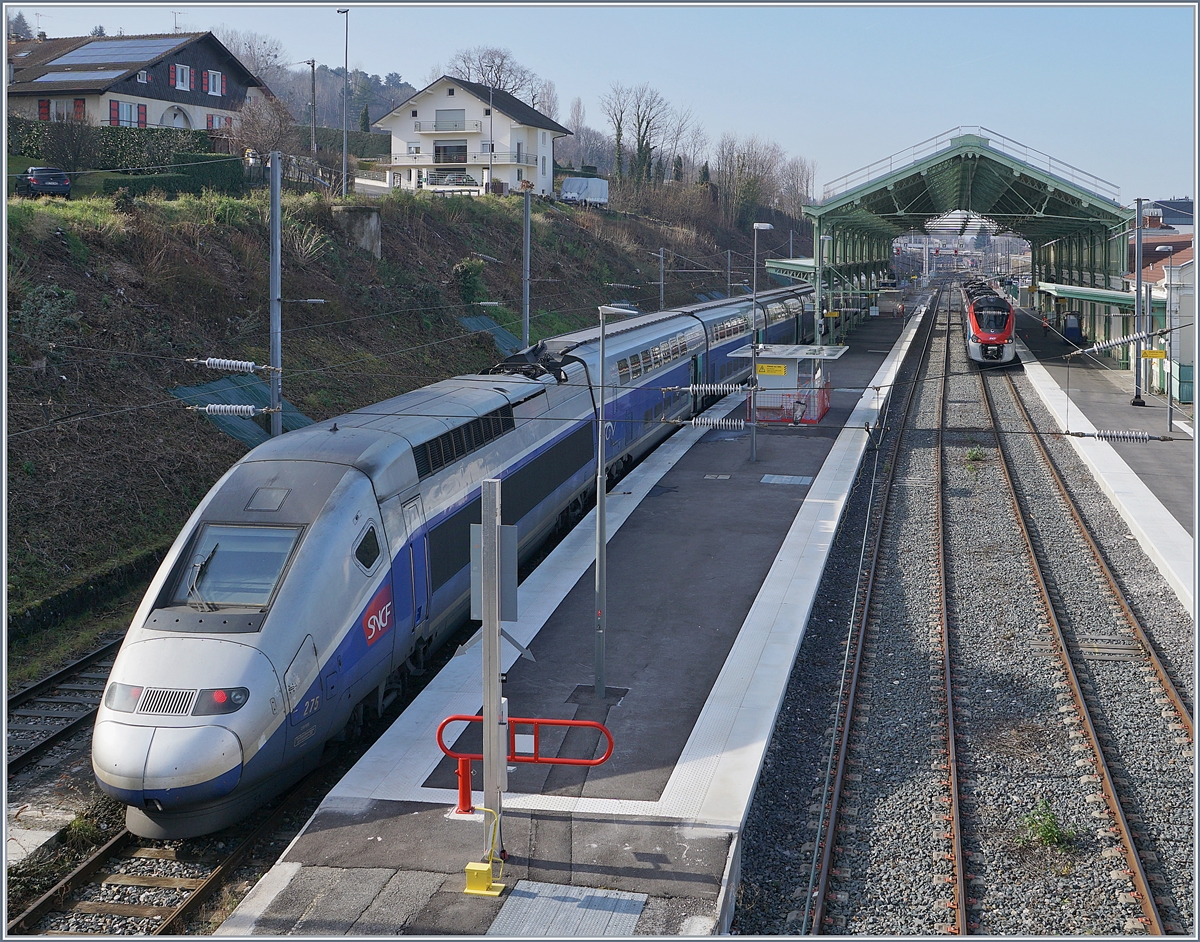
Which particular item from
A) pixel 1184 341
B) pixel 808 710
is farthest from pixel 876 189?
pixel 808 710

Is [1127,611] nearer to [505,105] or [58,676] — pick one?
[58,676]

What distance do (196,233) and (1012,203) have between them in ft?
149

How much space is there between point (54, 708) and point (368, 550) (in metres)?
5.31

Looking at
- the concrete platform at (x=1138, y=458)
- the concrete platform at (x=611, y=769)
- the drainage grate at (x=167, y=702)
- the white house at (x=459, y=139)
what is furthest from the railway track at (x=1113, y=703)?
the white house at (x=459, y=139)

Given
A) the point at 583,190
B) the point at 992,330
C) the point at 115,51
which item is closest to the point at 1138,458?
the point at 992,330

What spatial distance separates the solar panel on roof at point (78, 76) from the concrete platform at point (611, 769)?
119 feet

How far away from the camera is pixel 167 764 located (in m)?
10.6

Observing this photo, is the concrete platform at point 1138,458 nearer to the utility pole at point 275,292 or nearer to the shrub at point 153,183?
the utility pole at point 275,292

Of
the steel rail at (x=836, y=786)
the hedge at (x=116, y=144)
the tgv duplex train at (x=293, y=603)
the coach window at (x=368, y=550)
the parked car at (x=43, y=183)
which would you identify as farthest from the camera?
the hedge at (x=116, y=144)

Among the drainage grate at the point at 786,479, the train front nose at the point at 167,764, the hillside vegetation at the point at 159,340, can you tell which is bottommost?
the train front nose at the point at 167,764

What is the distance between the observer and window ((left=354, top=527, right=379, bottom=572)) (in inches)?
504

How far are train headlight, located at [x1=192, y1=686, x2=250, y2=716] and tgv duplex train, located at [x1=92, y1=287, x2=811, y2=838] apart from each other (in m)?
0.02

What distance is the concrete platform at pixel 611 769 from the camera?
10.1 metres

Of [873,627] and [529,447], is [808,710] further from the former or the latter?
[529,447]
